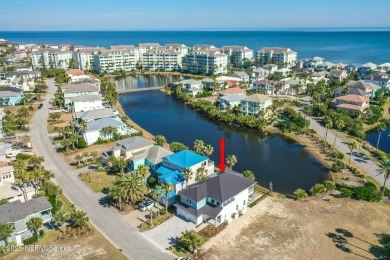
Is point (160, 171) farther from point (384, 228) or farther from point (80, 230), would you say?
point (384, 228)

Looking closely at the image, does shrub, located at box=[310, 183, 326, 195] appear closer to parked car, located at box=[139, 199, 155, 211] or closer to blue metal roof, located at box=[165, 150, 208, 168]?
blue metal roof, located at box=[165, 150, 208, 168]

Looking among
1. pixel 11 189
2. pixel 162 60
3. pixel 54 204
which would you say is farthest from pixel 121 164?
pixel 162 60

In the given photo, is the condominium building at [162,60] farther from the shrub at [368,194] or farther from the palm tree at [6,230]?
the palm tree at [6,230]

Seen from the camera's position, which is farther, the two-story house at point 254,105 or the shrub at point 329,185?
the two-story house at point 254,105

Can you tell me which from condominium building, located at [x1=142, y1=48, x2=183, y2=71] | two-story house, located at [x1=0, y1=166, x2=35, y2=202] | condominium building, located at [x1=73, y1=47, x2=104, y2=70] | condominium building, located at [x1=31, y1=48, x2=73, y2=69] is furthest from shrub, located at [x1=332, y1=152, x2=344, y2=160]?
condominium building, located at [x1=31, y1=48, x2=73, y2=69]

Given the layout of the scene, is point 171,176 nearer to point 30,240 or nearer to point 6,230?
point 30,240

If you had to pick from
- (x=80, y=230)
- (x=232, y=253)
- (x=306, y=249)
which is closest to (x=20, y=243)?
(x=80, y=230)

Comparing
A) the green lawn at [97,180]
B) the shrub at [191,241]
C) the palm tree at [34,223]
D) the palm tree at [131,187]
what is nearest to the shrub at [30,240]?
the palm tree at [34,223]
